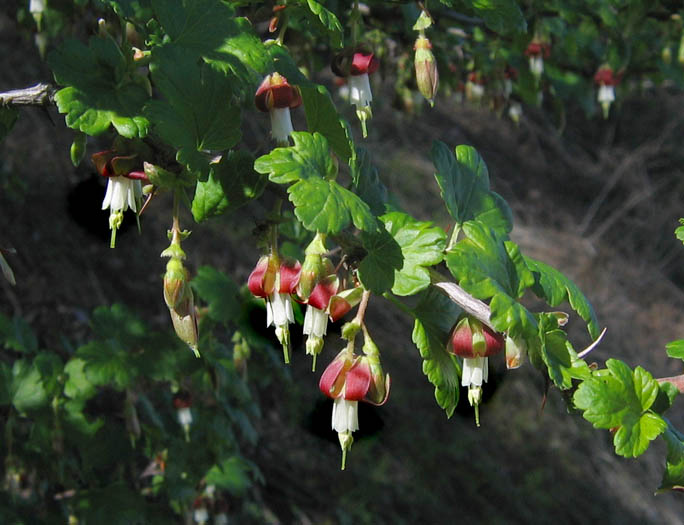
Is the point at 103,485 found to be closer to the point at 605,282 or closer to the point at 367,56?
the point at 367,56

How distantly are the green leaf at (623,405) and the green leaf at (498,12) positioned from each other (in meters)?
0.54

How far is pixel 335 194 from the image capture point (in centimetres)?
76

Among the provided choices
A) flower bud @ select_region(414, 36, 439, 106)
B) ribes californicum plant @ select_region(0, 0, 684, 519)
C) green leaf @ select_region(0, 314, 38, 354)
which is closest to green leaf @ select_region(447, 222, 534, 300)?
ribes californicum plant @ select_region(0, 0, 684, 519)

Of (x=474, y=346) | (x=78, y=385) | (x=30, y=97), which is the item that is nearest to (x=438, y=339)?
(x=474, y=346)

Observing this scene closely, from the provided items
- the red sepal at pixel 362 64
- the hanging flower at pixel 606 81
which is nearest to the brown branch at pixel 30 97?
the red sepal at pixel 362 64

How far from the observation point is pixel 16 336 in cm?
174

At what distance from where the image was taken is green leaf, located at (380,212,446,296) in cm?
83

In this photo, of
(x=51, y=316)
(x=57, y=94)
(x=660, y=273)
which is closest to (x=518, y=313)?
(x=57, y=94)

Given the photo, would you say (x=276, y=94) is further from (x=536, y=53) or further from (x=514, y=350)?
(x=536, y=53)

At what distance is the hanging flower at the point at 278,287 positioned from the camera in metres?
0.85

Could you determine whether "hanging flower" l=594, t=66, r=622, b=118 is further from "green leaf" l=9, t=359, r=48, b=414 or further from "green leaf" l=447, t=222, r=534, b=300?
"green leaf" l=9, t=359, r=48, b=414

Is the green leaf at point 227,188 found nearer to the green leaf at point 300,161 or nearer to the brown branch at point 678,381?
the green leaf at point 300,161

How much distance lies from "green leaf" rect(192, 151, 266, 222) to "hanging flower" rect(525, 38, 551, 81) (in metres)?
1.15

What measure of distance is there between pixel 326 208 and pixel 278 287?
153mm
